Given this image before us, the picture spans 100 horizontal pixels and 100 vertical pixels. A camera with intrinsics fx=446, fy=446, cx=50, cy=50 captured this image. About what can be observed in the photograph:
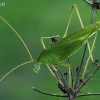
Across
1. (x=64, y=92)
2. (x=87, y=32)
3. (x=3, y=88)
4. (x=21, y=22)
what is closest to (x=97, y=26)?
(x=87, y=32)

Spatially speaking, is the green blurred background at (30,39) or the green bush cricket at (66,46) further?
the green blurred background at (30,39)

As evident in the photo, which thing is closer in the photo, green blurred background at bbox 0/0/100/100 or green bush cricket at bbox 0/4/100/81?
green bush cricket at bbox 0/4/100/81

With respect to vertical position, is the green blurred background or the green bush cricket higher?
the green bush cricket

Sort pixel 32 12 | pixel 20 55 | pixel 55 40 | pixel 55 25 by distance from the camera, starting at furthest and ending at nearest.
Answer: pixel 32 12 → pixel 55 25 → pixel 20 55 → pixel 55 40

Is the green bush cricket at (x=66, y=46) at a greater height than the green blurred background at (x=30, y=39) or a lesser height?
greater

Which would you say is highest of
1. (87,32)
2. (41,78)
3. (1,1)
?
(87,32)

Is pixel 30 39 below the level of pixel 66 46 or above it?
below

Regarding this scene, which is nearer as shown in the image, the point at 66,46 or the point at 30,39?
the point at 66,46

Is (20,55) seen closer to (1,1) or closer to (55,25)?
(55,25)
